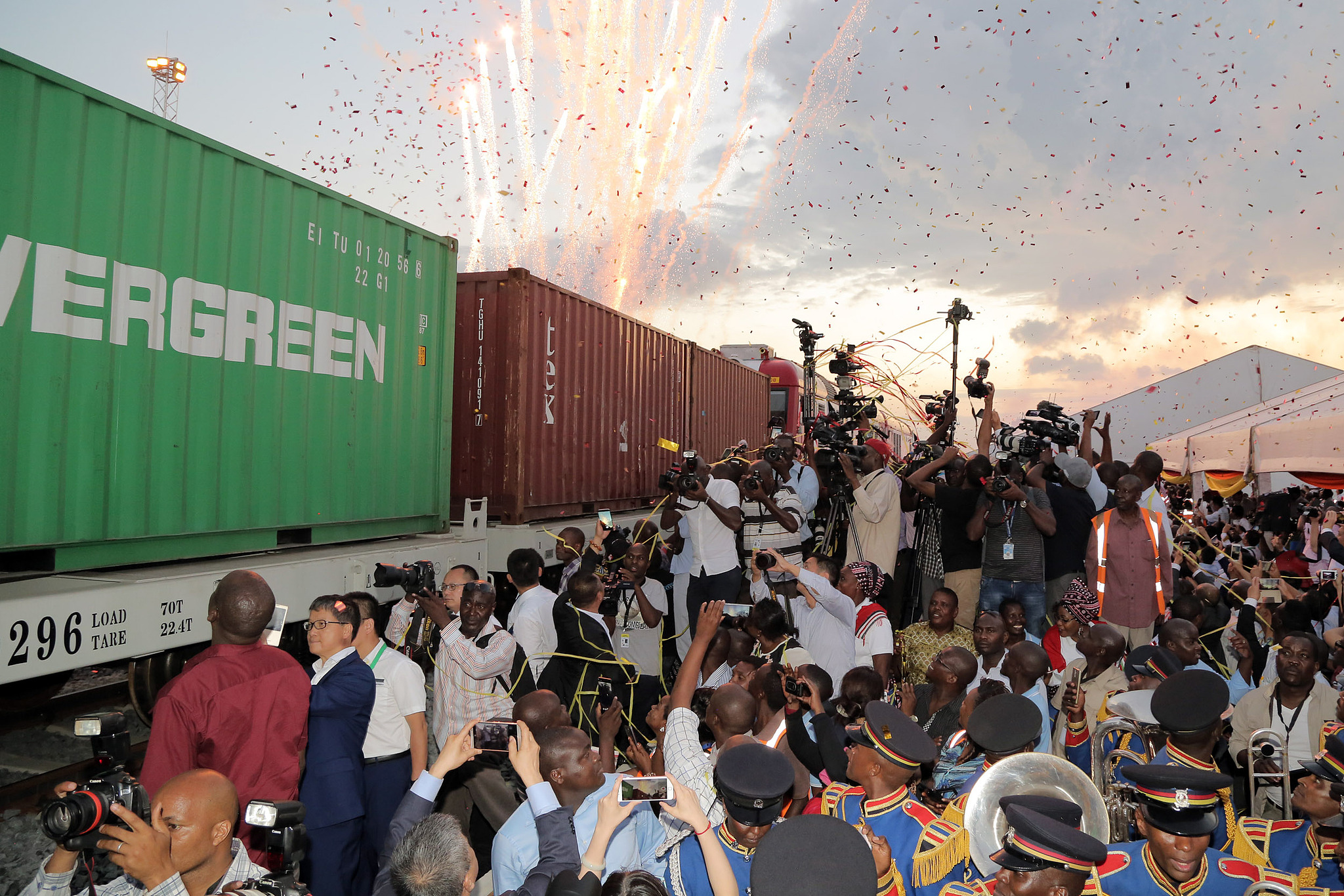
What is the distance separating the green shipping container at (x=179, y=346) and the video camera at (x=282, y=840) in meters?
2.82

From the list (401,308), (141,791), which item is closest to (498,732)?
(141,791)

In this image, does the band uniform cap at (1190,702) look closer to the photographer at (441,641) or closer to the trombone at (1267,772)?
the trombone at (1267,772)

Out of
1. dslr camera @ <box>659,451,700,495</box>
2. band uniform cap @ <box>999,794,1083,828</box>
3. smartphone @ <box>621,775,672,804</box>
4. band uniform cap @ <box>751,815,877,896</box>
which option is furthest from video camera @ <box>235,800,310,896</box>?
dslr camera @ <box>659,451,700,495</box>

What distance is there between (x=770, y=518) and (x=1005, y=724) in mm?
3442

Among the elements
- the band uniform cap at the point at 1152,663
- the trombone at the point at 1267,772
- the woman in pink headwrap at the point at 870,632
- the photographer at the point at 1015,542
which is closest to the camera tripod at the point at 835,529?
the photographer at the point at 1015,542

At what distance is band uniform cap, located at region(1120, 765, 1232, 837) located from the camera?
2.11m

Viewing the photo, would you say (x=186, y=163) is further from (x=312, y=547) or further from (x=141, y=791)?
(x=141, y=791)

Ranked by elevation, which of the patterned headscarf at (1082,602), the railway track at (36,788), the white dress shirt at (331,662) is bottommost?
the railway track at (36,788)

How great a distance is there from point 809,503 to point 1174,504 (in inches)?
279

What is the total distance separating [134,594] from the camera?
12.8 feet

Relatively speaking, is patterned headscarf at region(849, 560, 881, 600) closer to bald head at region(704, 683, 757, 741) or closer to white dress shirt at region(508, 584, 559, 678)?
white dress shirt at region(508, 584, 559, 678)

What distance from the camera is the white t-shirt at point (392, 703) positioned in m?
3.43

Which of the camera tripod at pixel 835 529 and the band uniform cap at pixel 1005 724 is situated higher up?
the camera tripod at pixel 835 529

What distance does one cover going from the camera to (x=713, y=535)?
5770 millimetres
